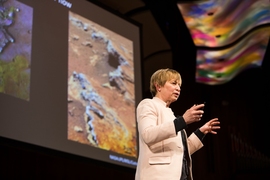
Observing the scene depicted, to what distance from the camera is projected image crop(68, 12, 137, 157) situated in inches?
176

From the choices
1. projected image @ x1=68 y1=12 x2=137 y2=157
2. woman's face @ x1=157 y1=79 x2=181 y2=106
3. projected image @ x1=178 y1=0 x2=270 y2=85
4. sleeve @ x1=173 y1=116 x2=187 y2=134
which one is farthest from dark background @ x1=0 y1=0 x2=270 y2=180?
sleeve @ x1=173 y1=116 x2=187 y2=134

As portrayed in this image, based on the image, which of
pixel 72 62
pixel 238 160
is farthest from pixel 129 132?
pixel 238 160

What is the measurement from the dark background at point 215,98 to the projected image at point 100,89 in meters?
0.71

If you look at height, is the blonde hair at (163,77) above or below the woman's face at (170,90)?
above

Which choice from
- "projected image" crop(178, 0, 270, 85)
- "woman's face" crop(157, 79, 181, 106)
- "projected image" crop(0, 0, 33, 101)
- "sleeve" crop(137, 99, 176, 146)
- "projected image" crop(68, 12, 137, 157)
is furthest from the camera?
"projected image" crop(178, 0, 270, 85)

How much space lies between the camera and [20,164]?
4293 millimetres

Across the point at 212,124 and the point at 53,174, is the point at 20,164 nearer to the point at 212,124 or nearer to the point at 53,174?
the point at 53,174

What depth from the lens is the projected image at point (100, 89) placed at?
4.47 m

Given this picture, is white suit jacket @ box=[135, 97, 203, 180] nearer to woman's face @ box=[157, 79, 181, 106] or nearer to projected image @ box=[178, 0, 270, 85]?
woman's face @ box=[157, 79, 181, 106]

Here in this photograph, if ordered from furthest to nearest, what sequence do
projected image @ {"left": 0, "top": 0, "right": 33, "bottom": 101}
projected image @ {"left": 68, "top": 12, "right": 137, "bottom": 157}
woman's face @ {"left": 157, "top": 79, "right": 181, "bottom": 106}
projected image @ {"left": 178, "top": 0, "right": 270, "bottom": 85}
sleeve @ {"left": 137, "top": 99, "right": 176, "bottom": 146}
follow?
projected image @ {"left": 178, "top": 0, "right": 270, "bottom": 85}
projected image @ {"left": 68, "top": 12, "right": 137, "bottom": 157}
projected image @ {"left": 0, "top": 0, "right": 33, "bottom": 101}
woman's face @ {"left": 157, "top": 79, "right": 181, "bottom": 106}
sleeve @ {"left": 137, "top": 99, "right": 176, "bottom": 146}

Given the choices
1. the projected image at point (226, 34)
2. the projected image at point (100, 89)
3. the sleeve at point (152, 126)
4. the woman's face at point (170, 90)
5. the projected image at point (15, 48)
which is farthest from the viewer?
the projected image at point (226, 34)

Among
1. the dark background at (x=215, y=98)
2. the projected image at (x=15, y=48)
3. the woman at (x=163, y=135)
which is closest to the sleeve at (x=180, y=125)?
the woman at (x=163, y=135)

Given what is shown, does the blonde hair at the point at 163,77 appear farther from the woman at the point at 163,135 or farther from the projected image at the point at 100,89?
the projected image at the point at 100,89

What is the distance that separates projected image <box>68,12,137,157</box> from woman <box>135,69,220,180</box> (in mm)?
1988
